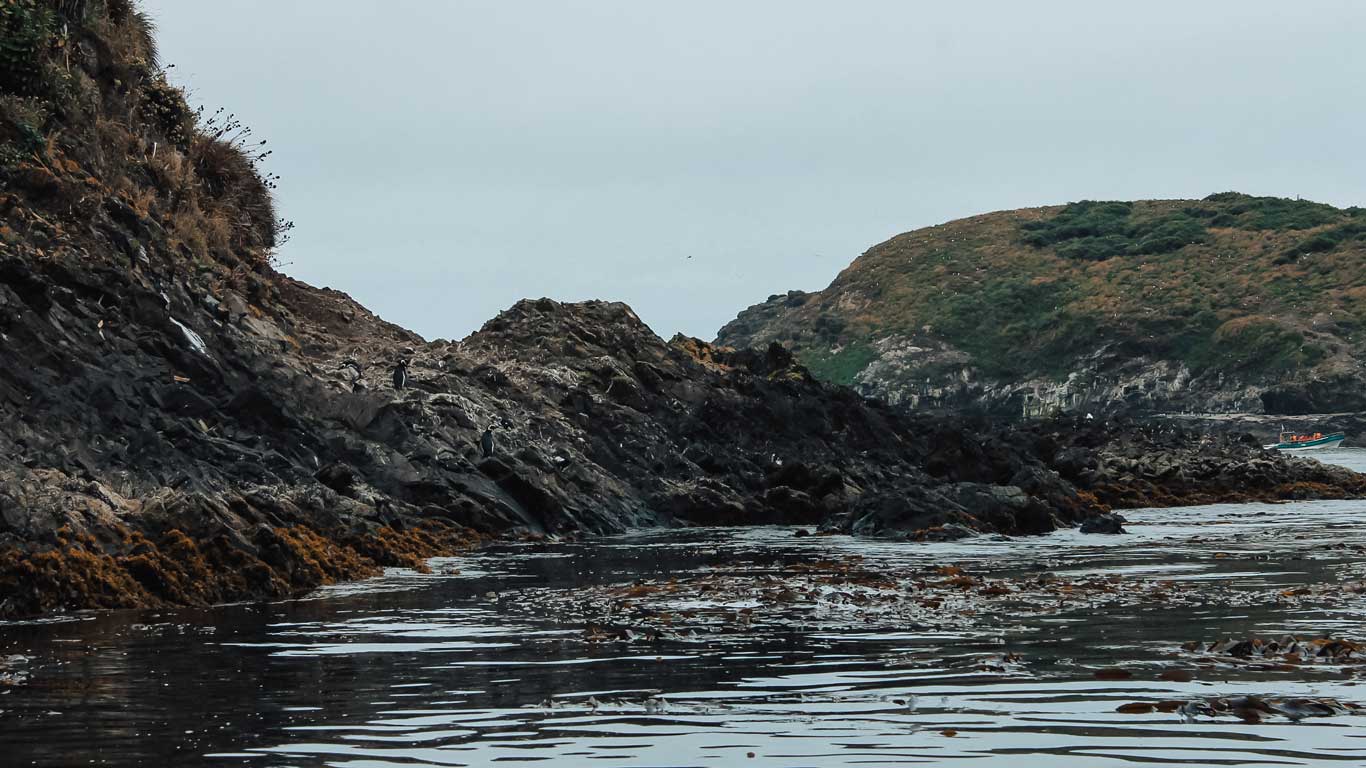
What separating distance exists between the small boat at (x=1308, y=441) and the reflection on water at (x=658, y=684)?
11086 cm

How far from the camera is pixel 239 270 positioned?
4756 cm

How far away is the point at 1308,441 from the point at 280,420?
110244mm

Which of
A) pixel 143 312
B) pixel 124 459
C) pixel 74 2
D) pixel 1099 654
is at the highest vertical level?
pixel 74 2

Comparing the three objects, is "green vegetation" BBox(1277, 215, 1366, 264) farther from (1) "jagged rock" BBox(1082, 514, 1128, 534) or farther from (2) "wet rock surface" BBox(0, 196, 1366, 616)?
(1) "jagged rock" BBox(1082, 514, 1128, 534)

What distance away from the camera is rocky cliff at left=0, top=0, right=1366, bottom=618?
24469 millimetres

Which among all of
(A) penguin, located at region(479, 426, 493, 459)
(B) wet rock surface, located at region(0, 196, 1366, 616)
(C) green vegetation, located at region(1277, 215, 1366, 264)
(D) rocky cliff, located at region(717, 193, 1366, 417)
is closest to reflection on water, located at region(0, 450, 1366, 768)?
(B) wet rock surface, located at region(0, 196, 1366, 616)

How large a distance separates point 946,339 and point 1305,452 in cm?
7241

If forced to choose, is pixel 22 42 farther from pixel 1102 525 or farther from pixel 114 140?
pixel 1102 525

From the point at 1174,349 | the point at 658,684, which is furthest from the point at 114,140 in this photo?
the point at 1174,349

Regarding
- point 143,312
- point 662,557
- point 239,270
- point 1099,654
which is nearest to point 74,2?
point 239,270

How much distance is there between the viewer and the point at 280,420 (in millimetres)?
36219

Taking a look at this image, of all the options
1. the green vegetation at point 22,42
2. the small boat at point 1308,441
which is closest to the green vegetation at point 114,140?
the green vegetation at point 22,42

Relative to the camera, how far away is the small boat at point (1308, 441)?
12762cm

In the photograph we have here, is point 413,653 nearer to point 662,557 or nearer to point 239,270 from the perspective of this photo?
point 662,557
